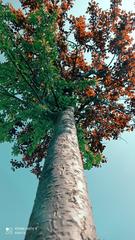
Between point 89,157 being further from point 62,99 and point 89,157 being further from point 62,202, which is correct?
point 62,202

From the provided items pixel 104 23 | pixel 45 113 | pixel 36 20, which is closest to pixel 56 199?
pixel 45 113

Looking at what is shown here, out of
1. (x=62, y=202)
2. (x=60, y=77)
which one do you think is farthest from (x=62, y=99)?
(x=62, y=202)

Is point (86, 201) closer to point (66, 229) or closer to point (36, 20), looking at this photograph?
point (66, 229)

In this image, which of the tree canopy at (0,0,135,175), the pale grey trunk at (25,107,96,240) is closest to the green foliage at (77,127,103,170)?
the tree canopy at (0,0,135,175)

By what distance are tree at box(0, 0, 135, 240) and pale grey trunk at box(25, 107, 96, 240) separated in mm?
11

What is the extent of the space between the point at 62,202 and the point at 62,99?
15.0 feet

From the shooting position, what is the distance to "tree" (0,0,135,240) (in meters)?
3.73

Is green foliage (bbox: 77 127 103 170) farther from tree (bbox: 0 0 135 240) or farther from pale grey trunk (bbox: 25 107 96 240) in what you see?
pale grey trunk (bbox: 25 107 96 240)

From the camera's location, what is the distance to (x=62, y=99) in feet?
26.3

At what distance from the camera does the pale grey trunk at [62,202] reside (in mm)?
3186

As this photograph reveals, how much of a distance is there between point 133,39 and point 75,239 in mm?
8754

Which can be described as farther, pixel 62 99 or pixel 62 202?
pixel 62 99

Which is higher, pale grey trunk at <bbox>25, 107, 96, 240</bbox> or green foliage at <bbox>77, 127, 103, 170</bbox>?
green foliage at <bbox>77, 127, 103, 170</bbox>

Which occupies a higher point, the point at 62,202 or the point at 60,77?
the point at 60,77
